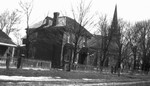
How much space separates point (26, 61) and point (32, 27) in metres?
19.7

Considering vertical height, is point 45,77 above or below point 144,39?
below

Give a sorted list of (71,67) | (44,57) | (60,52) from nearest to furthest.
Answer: (71,67), (60,52), (44,57)

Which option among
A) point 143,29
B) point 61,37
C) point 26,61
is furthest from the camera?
point 143,29

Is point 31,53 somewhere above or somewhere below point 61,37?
below

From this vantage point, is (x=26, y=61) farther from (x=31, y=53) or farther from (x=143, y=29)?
(x=143, y=29)

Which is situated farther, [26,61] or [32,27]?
[32,27]

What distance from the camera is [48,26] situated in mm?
36781

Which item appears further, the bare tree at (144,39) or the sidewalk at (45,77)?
the bare tree at (144,39)

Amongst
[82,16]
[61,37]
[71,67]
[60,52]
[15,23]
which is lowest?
[71,67]

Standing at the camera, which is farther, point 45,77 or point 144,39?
point 144,39

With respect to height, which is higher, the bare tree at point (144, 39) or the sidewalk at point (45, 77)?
the bare tree at point (144, 39)

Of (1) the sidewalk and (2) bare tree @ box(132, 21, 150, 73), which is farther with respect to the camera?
(2) bare tree @ box(132, 21, 150, 73)

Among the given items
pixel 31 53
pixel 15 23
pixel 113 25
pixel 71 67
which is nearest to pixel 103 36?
pixel 113 25

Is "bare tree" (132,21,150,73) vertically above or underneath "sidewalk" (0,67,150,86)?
above
